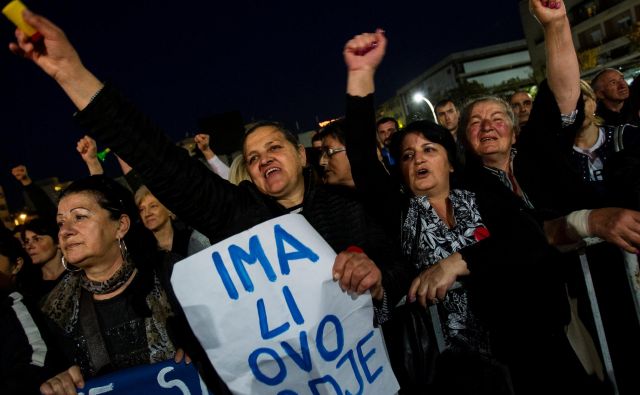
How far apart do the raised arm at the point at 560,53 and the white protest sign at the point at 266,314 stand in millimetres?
2113

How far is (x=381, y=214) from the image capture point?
2.46 m

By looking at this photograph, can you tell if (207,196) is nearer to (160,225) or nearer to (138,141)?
(138,141)

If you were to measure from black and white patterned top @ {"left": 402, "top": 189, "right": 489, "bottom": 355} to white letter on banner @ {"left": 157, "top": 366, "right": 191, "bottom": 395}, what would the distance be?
1.32 m

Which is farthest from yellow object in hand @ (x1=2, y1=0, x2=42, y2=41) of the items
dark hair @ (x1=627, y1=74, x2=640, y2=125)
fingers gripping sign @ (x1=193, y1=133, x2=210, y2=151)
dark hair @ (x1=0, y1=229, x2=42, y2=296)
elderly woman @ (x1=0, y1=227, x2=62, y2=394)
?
dark hair @ (x1=627, y1=74, x2=640, y2=125)

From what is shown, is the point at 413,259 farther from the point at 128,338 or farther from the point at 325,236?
the point at 128,338

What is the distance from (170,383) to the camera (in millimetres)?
1927

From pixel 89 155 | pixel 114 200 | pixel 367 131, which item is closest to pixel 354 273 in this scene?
pixel 367 131

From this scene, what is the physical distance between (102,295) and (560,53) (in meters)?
3.13

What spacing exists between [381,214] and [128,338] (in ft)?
5.10

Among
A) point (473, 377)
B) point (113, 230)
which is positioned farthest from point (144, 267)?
point (473, 377)

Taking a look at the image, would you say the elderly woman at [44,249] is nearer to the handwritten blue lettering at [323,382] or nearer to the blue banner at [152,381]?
the blue banner at [152,381]

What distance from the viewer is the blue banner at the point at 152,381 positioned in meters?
→ 1.87

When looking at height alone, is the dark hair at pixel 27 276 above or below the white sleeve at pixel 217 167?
below

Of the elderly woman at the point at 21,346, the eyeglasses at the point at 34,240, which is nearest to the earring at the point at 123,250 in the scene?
the elderly woman at the point at 21,346
